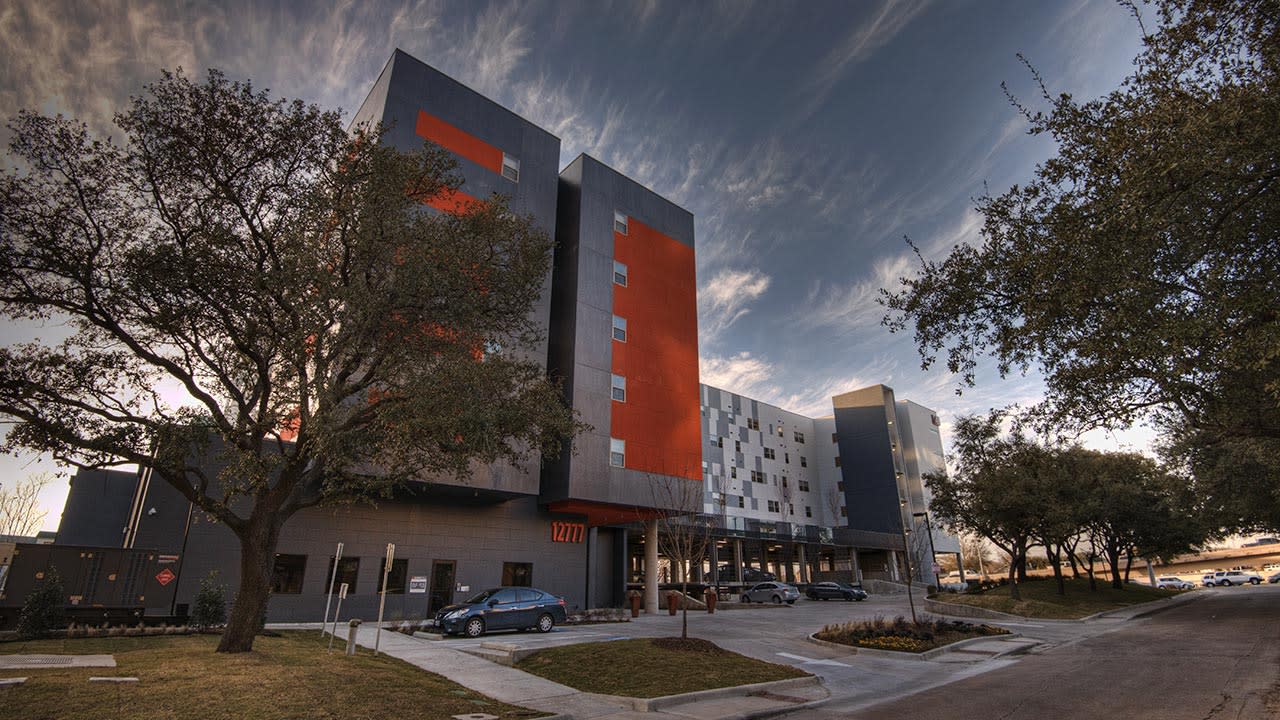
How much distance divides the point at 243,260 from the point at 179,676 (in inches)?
361

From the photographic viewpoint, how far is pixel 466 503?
29.0 metres

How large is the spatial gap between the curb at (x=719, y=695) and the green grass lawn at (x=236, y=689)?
1.95 meters

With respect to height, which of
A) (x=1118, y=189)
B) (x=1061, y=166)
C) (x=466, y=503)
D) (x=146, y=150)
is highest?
(x=146, y=150)

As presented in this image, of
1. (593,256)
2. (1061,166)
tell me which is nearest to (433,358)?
(1061,166)

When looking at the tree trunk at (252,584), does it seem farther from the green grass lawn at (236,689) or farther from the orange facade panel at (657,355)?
the orange facade panel at (657,355)

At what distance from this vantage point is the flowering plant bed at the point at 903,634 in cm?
1856

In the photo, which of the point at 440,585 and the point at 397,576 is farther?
the point at 440,585

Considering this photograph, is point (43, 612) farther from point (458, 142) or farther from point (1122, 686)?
point (1122, 686)

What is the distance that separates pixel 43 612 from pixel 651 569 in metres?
25.4

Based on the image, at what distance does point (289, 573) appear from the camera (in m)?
24.6

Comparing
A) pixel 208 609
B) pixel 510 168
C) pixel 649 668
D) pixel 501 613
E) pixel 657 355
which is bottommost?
pixel 649 668

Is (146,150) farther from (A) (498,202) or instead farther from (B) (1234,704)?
(B) (1234,704)

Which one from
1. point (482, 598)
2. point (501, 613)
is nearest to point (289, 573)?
point (482, 598)

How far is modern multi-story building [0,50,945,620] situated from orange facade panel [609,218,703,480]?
0.10 meters
